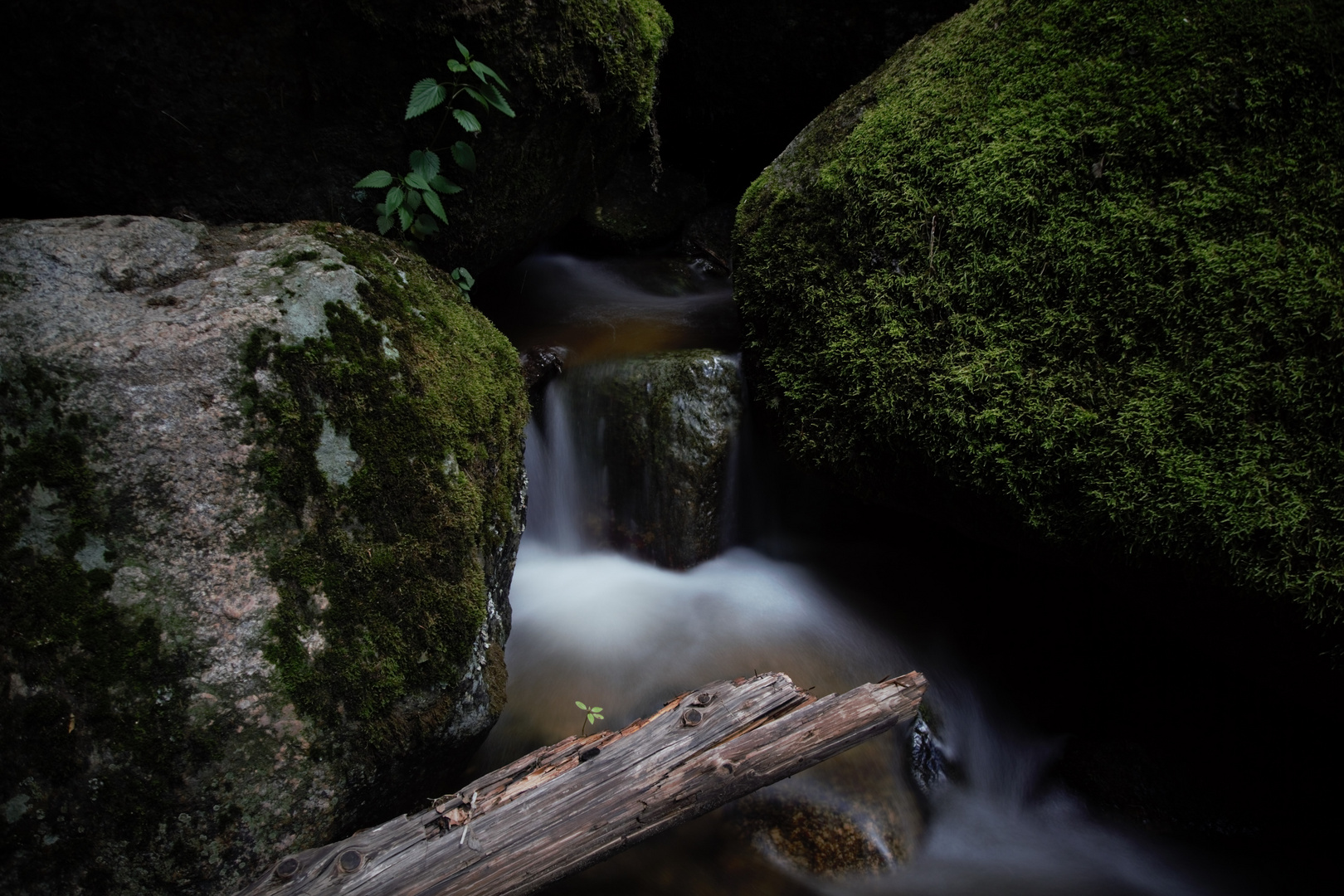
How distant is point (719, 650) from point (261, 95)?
3.33m

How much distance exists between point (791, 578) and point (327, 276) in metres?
2.83

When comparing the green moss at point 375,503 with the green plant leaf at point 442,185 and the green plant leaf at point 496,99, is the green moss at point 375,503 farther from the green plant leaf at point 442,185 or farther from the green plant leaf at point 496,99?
the green plant leaf at point 496,99

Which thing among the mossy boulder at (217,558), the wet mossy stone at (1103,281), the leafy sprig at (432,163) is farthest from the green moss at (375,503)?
the wet mossy stone at (1103,281)

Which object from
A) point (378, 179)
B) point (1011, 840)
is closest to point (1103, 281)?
point (1011, 840)

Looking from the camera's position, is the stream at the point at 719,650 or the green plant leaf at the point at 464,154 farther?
the green plant leaf at the point at 464,154

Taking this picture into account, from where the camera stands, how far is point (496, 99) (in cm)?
295

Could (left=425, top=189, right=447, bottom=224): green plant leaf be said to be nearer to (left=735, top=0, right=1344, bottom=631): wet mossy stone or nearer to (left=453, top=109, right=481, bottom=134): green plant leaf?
(left=453, top=109, right=481, bottom=134): green plant leaf

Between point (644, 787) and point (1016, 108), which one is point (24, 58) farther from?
point (1016, 108)

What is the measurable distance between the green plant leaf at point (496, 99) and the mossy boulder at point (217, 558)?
0.93 meters

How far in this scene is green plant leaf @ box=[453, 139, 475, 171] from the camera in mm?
2889

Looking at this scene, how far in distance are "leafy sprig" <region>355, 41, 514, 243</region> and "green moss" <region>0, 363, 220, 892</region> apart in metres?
1.45

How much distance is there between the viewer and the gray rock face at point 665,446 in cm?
381

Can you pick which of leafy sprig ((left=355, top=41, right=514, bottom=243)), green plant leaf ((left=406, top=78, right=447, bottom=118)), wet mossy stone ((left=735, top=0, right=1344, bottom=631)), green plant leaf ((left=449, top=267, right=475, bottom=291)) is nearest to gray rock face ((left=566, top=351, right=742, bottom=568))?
wet mossy stone ((left=735, top=0, right=1344, bottom=631))

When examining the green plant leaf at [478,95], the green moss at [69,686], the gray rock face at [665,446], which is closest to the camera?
the green moss at [69,686]
